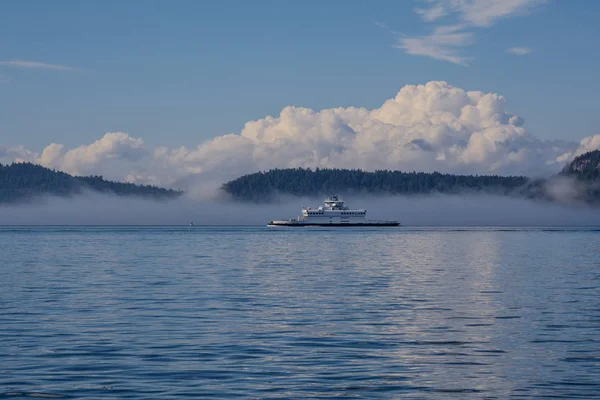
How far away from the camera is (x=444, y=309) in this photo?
50781 mm

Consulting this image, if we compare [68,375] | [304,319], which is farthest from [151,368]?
[304,319]

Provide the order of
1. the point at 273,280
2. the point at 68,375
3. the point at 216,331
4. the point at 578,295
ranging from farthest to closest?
the point at 273,280 → the point at 578,295 → the point at 216,331 → the point at 68,375

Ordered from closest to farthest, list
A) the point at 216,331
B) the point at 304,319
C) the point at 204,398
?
the point at 204,398 < the point at 216,331 < the point at 304,319

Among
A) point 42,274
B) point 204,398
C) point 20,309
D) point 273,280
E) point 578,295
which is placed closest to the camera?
point 204,398

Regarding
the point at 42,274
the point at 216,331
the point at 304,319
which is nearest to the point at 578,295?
the point at 304,319

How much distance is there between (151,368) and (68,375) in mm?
2959

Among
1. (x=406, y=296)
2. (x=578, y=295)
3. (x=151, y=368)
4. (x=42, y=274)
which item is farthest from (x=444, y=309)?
(x=42, y=274)

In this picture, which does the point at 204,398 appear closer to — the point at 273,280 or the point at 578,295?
the point at 578,295

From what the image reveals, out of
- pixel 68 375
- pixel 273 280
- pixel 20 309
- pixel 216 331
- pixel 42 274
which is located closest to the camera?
pixel 68 375

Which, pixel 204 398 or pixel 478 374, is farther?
pixel 478 374

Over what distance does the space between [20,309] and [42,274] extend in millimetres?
33014

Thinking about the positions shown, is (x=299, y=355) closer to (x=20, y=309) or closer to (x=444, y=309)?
(x=444, y=309)

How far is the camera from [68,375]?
29.9m

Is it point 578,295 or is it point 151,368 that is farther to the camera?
point 578,295
